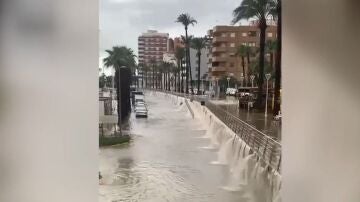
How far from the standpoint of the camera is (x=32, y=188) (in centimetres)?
214

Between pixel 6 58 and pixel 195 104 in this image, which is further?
pixel 195 104

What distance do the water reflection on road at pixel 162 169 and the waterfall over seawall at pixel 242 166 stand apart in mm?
37

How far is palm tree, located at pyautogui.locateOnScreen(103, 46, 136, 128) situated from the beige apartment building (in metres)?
0.49

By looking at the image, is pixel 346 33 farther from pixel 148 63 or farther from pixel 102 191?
pixel 102 191

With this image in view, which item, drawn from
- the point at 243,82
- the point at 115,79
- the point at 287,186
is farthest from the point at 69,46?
the point at 287,186

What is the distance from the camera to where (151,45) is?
262cm

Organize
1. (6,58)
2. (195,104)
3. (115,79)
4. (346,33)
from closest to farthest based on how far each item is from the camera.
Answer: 1. (6,58)
2. (346,33)
3. (115,79)
4. (195,104)

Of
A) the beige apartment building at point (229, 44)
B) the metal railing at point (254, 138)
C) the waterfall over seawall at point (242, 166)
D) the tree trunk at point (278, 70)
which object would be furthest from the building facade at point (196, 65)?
the tree trunk at point (278, 70)

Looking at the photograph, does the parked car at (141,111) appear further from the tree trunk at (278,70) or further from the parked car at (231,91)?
the tree trunk at (278,70)

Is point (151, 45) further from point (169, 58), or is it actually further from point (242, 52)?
point (242, 52)

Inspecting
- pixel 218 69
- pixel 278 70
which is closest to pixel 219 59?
pixel 218 69

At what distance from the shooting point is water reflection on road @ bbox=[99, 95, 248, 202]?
2.37 meters

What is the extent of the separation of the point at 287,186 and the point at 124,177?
0.87 metres

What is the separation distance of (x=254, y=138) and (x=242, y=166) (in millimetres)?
181
